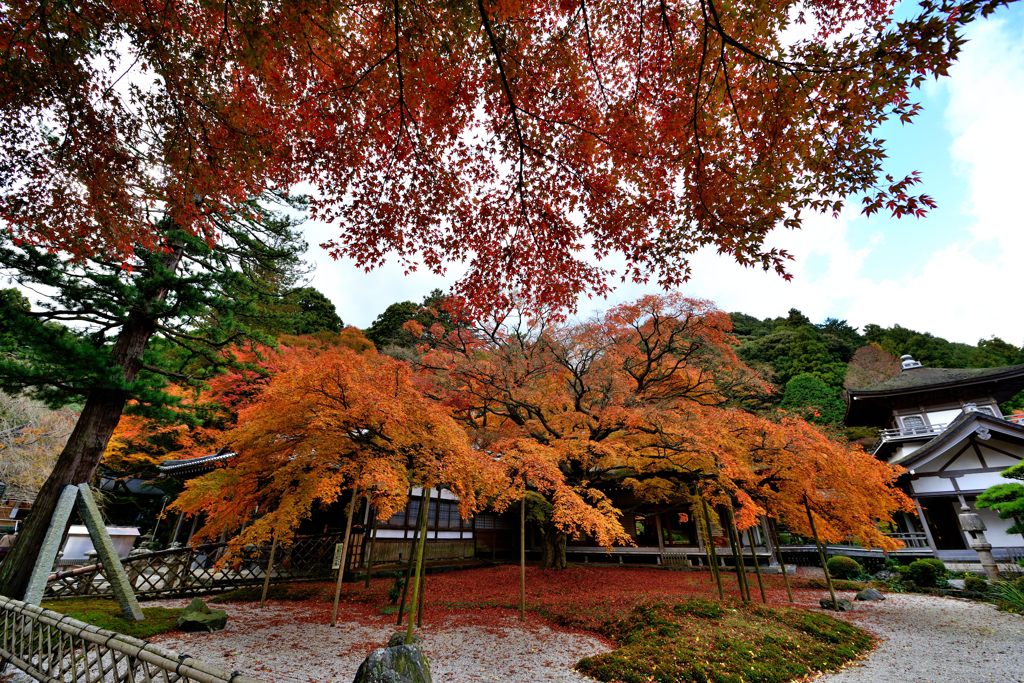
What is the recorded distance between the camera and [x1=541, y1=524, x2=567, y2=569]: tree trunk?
13.5 m

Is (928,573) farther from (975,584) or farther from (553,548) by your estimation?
(553,548)

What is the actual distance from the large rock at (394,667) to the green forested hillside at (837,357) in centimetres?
2813

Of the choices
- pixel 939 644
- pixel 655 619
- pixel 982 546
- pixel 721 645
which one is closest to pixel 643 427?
pixel 655 619

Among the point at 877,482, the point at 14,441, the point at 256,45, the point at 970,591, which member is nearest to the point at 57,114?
the point at 256,45

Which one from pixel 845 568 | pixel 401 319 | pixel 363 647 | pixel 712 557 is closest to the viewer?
pixel 363 647

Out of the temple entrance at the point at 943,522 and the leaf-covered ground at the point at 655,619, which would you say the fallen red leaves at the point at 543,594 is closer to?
the leaf-covered ground at the point at 655,619

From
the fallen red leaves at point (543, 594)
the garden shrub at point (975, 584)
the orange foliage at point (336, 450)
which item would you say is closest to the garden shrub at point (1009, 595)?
the garden shrub at point (975, 584)

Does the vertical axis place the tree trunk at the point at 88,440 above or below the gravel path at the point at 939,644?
above

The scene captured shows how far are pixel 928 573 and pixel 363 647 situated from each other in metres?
17.1

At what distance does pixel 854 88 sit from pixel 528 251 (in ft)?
13.3

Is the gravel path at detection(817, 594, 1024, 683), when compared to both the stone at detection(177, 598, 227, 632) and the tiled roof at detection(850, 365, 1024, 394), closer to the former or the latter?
the stone at detection(177, 598, 227, 632)

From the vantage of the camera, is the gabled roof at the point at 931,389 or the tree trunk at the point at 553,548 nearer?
the tree trunk at the point at 553,548

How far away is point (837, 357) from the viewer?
31906 mm

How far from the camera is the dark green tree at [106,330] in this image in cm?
669
